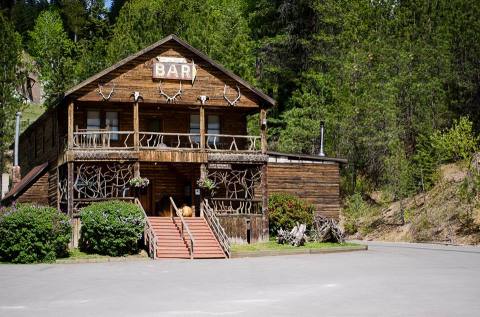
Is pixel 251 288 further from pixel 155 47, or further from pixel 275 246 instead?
pixel 155 47

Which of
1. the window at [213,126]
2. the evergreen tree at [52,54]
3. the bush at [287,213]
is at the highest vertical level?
the evergreen tree at [52,54]

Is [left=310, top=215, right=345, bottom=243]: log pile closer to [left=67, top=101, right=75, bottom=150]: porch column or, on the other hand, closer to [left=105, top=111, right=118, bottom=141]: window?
[left=105, top=111, right=118, bottom=141]: window

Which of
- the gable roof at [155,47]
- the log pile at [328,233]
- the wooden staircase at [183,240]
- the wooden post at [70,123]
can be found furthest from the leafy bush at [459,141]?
the wooden post at [70,123]

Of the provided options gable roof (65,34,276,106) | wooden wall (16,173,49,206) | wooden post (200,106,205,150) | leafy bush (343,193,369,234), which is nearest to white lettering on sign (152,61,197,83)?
gable roof (65,34,276,106)

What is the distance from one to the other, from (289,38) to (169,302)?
47583 mm

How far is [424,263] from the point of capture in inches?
971

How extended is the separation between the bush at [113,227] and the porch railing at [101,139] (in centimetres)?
478

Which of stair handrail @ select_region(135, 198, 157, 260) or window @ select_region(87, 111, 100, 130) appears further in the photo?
window @ select_region(87, 111, 100, 130)

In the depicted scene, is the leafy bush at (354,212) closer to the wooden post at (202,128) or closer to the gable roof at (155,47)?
the gable roof at (155,47)

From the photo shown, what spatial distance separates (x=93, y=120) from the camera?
3591cm

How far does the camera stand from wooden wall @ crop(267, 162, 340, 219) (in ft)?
125

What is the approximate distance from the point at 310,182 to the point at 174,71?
31.1ft

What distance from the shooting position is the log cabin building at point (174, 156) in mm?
32625

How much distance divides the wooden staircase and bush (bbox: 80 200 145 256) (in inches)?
Result: 37.5
